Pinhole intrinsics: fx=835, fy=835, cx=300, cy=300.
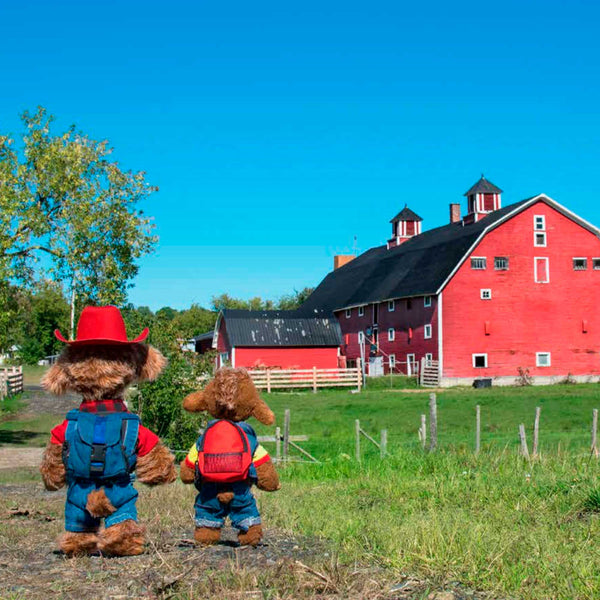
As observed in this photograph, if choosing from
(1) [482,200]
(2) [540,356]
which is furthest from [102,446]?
(1) [482,200]

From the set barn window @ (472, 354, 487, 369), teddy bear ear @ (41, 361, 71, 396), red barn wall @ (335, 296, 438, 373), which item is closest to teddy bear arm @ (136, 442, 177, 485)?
teddy bear ear @ (41, 361, 71, 396)

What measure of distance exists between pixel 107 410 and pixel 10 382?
34249mm

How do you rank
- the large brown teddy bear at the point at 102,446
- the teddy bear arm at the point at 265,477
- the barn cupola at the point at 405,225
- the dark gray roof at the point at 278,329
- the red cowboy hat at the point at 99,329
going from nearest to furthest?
the large brown teddy bear at the point at 102,446
the red cowboy hat at the point at 99,329
the teddy bear arm at the point at 265,477
the dark gray roof at the point at 278,329
the barn cupola at the point at 405,225

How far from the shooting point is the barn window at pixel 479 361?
41.5 metres

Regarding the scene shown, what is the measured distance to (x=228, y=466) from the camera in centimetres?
596

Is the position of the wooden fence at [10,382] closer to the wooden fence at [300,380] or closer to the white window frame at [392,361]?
the wooden fence at [300,380]

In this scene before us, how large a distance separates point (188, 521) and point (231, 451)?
125 cm

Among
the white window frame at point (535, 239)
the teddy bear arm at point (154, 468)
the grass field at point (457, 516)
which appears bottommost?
the grass field at point (457, 516)

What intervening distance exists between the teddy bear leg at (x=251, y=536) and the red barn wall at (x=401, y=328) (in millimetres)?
36260

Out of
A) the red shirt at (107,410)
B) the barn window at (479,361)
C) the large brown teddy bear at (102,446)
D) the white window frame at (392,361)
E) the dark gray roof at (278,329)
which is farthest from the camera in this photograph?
the dark gray roof at (278,329)

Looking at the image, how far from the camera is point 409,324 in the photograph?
4453 cm

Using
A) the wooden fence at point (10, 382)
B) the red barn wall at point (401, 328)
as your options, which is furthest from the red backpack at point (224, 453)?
the red barn wall at point (401, 328)

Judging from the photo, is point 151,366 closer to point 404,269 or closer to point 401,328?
point 401,328

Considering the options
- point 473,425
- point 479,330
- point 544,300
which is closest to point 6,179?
point 473,425
